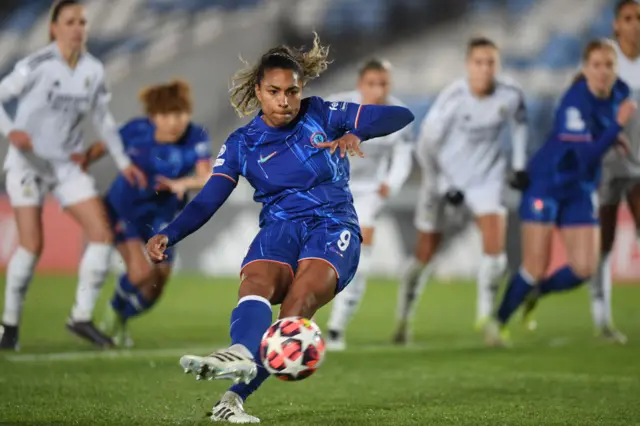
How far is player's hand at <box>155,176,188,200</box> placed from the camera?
9.74 meters

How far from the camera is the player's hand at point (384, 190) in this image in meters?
10.5

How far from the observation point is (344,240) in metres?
5.61

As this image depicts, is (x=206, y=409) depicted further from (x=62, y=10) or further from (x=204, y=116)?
(x=204, y=116)

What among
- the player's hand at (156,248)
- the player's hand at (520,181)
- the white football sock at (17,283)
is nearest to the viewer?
the player's hand at (156,248)

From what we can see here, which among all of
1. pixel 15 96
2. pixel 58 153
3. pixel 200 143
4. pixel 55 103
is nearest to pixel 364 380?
pixel 200 143

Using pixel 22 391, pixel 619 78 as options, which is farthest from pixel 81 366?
pixel 619 78

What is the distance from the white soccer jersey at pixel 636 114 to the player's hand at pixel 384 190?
2.24 m

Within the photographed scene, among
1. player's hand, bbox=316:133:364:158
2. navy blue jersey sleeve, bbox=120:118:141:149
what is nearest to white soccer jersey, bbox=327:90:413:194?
navy blue jersey sleeve, bbox=120:118:141:149

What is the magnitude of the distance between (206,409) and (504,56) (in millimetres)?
16454

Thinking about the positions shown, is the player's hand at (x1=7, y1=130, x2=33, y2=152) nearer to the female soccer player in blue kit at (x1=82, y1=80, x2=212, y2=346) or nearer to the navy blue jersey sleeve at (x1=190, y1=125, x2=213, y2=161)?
the female soccer player in blue kit at (x1=82, y1=80, x2=212, y2=346)

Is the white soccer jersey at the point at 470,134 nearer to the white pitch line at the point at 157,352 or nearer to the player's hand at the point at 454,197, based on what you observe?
the player's hand at the point at 454,197

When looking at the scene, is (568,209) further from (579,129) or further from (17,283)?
(17,283)

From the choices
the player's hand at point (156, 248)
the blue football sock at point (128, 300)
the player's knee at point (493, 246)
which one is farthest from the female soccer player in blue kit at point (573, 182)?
the player's hand at point (156, 248)

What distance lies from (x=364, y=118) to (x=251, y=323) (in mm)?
1222
